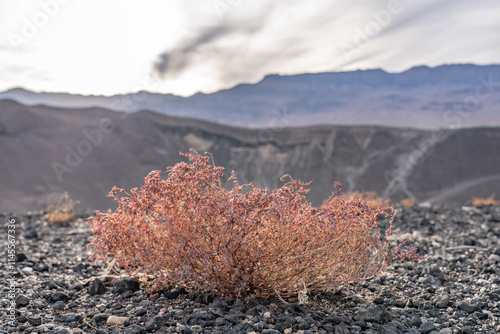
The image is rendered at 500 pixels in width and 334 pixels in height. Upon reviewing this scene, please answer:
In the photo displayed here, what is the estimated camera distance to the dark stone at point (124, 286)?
3508mm

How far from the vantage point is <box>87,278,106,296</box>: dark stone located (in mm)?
3587

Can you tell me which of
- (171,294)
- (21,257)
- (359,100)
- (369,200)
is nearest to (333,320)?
(171,294)

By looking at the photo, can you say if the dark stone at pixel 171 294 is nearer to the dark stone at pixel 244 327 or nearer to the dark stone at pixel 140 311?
the dark stone at pixel 140 311

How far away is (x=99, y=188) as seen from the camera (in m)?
33.8

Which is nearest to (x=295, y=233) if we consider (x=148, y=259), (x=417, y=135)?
(x=148, y=259)

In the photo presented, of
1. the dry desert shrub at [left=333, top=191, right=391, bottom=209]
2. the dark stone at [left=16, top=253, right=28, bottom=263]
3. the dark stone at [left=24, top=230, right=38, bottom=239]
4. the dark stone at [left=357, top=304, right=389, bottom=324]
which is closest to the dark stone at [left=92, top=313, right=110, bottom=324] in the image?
the dark stone at [left=357, top=304, right=389, bottom=324]

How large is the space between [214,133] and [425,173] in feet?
84.5

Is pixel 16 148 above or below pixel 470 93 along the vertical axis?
below

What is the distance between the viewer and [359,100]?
154 m

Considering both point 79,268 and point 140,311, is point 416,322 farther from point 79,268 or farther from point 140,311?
point 79,268

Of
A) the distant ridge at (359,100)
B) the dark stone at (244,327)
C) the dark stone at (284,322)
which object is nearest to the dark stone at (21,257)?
the dark stone at (244,327)

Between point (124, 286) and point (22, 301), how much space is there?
827mm

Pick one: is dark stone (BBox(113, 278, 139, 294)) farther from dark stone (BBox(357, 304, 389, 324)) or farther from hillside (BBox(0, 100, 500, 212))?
hillside (BBox(0, 100, 500, 212))

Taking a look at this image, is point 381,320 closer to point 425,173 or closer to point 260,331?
point 260,331
